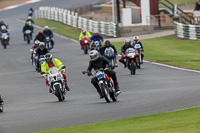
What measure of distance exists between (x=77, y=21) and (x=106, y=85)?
133 feet

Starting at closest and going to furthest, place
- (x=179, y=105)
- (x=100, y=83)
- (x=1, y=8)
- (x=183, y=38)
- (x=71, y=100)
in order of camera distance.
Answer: (x=179, y=105) → (x=100, y=83) → (x=71, y=100) → (x=183, y=38) → (x=1, y=8)

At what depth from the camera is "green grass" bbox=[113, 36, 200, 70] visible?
99.3ft

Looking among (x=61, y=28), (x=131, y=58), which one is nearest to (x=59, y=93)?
(x=131, y=58)

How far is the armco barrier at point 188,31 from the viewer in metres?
42.9

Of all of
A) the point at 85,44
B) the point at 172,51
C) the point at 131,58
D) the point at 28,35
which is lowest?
the point at 172,51

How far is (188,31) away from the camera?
4412 centimetres

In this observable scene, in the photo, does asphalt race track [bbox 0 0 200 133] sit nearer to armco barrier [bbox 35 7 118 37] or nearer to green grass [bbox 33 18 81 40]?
armco barrier [bbox 35 7 118 37]

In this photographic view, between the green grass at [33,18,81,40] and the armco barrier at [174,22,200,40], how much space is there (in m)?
7.92

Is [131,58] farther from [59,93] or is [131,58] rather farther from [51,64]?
[59,93]

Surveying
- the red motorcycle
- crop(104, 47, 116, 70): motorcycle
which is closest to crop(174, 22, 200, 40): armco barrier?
the red motorcycle

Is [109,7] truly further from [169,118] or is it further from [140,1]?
[169,118]

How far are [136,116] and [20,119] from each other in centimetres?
278

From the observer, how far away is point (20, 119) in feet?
47.4

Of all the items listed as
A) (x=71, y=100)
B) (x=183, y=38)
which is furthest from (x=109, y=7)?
(x=71, y=100)
